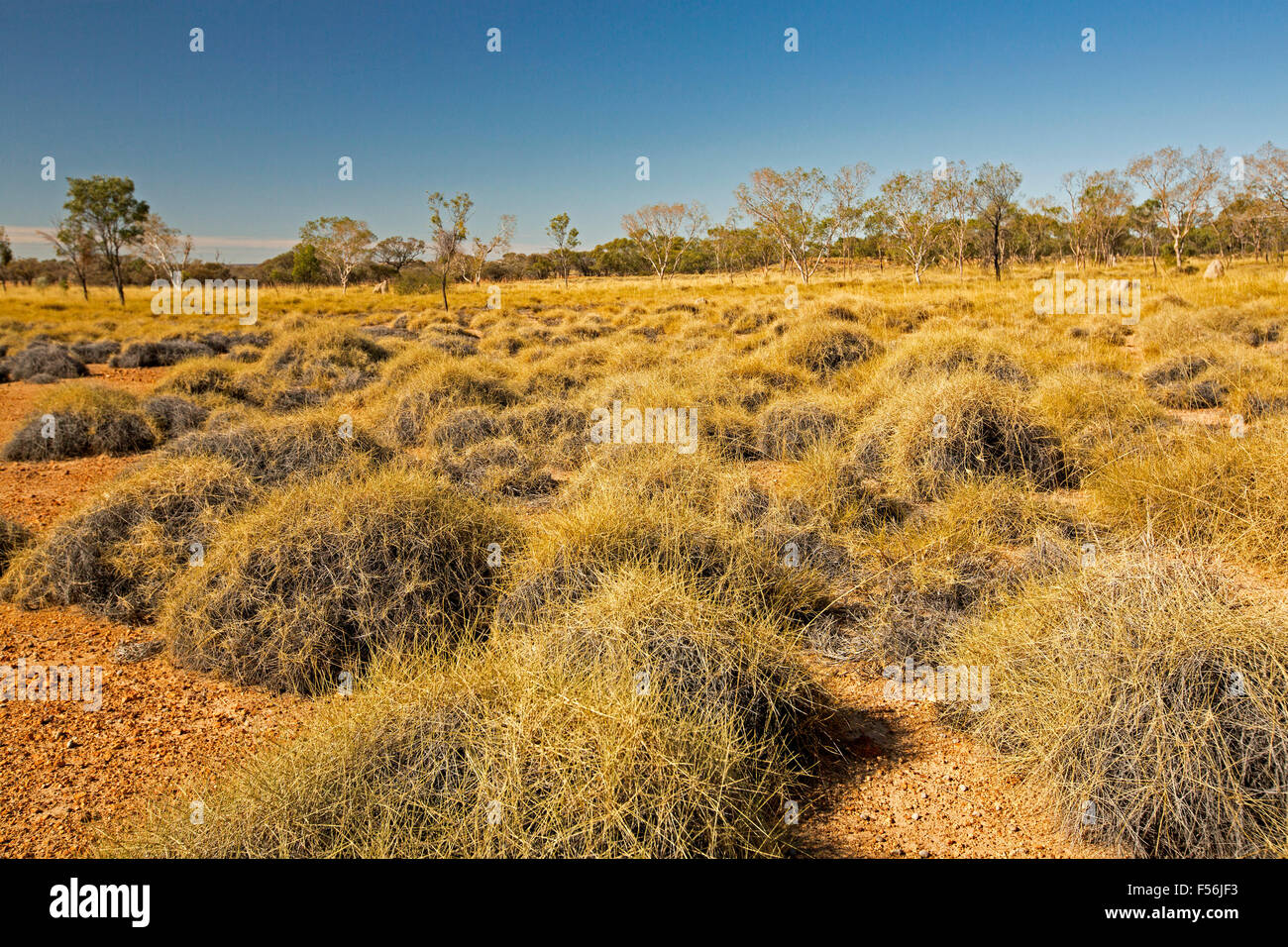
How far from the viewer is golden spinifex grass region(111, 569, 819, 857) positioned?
7.72 ft

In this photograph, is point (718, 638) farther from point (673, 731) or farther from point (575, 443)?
point (575, 443)

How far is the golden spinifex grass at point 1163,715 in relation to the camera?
2.45m

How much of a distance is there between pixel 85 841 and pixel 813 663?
11.4ft

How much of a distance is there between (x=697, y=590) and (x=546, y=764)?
141 centimetres

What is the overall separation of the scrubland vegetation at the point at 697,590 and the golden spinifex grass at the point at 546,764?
14 millimetres

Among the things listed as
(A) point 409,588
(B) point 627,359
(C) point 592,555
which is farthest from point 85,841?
(B) point 627,359

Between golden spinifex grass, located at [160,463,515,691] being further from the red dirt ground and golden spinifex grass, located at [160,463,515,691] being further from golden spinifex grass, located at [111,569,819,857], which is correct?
golden spinifex grass, located at [111,569,819,857]

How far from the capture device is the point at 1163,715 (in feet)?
8.40

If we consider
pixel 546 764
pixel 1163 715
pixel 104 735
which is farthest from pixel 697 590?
pixel 104 735

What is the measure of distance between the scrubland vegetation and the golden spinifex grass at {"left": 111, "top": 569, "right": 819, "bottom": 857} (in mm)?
14

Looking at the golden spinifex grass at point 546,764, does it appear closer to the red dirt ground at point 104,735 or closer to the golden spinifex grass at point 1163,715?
the red dirt ground at point 104,735

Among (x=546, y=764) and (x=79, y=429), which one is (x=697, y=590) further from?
(x=79, y=429)

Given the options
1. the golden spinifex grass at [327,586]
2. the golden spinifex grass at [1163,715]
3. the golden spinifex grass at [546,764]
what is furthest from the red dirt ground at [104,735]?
the golden spinifex grass at [1163,715]

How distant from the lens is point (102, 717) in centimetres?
373
